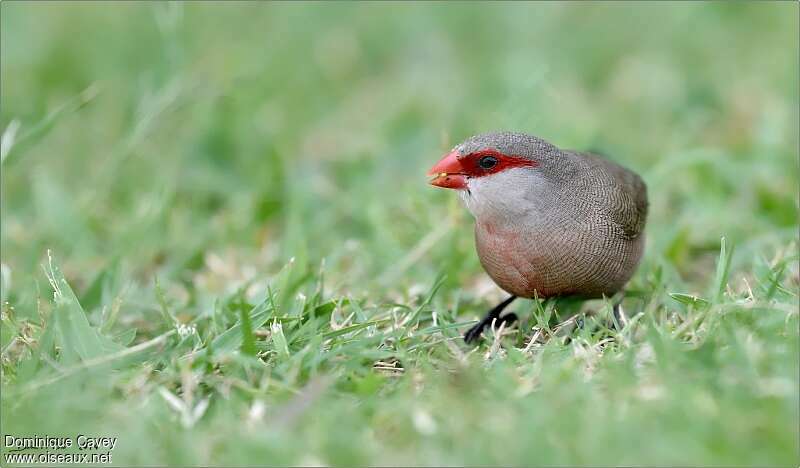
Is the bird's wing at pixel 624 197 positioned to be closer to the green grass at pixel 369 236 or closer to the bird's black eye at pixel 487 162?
the green grass at pixel 369 236

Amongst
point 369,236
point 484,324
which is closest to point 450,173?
point 484,324

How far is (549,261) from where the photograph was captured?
3889 mm

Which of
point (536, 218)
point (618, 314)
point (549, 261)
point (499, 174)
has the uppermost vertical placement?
point (499, 174)

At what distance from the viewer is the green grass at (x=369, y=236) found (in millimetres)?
2957

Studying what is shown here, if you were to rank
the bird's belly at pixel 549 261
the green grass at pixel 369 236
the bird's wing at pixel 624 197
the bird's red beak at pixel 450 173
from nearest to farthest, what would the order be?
the green grass at pixel 369 236 → the bird's belly at pixel 549 261 → the bird's red beak at pixel 450 173 → the bird's wing at pixel 624 197

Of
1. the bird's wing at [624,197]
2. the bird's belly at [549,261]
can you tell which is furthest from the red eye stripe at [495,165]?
the bird's wing at [624,197]

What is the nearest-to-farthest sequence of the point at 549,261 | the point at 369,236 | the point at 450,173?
the point at 549,261 → the point at 450,173 → the point at 369,236

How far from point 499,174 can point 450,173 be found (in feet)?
0.68

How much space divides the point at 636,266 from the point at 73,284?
2.81m

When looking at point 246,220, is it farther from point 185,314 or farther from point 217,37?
point 217,37

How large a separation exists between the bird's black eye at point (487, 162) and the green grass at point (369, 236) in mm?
550

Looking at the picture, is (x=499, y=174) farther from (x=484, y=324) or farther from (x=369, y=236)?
(x=369, y=236)

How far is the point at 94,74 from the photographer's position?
24.3 feet

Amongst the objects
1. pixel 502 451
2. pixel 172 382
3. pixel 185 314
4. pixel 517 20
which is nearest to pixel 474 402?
pixel 502 451
